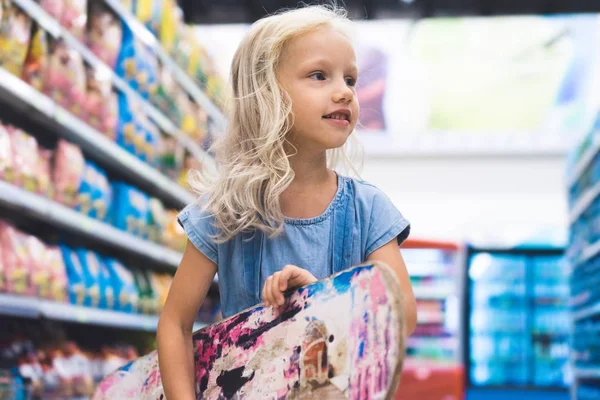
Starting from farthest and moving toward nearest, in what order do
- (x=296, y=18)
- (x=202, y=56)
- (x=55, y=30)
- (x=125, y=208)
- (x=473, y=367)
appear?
1. (x=473, y=367)
2. (x=202, y=56)
3. (x=125, y=208)
4. (x=55, y=30)
5. (x=296, y=18)

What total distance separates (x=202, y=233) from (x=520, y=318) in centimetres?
790

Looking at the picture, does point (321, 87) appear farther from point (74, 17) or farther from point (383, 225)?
point (74, 17)

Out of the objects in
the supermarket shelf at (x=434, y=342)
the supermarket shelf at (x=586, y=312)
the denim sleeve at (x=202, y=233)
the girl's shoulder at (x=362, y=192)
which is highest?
the supermarket shelf at (x=586, y=312)

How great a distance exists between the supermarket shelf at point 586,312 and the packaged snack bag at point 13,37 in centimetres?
408

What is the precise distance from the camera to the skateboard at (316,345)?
0.99 metres

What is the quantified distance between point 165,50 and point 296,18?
268 centimetres

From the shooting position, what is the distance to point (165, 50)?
3.96m

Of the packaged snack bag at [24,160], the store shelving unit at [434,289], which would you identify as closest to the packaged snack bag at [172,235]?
the packaged snack bag at [24,160]

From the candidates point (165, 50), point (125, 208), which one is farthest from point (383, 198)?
point (165, 50)

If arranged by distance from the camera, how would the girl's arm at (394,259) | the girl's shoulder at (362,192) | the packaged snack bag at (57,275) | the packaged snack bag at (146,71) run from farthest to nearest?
the packaged snack bag at (146,71)
the packaged snack bag at (57,275)
the girl's shoulder at (362,192)
the girl's arm at (394,259)

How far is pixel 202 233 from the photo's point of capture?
1.38 meters

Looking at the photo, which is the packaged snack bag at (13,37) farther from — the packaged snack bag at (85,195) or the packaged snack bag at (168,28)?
the packaged snack bag at (168,28)

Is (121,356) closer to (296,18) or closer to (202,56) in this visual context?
(202,56)

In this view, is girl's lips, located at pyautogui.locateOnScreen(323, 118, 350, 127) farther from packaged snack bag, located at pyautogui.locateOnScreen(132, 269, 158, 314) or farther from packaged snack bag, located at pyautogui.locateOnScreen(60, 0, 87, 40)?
packaged snack bag, located at pyautogui.locateOnScreen(132, 269, 158, 314)
